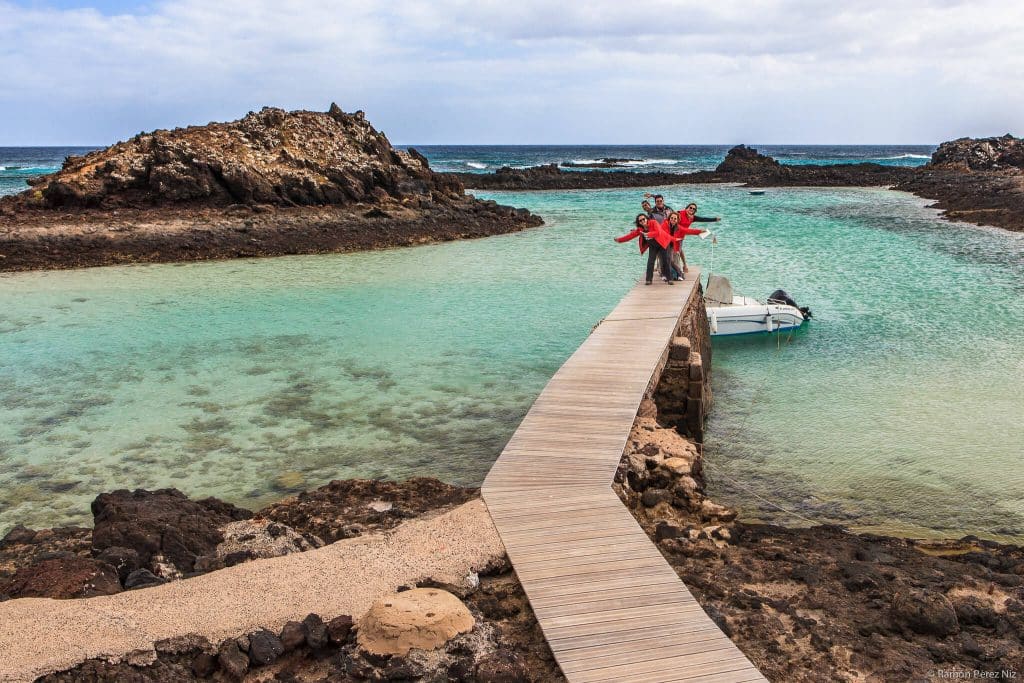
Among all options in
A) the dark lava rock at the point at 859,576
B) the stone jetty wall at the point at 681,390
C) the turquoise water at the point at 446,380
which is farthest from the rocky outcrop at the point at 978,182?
the dark lava rock at the point at 859,576

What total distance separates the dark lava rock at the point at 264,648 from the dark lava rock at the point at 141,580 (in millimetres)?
1323

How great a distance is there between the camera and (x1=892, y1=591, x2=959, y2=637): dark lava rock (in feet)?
18.2

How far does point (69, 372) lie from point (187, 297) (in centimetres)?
690

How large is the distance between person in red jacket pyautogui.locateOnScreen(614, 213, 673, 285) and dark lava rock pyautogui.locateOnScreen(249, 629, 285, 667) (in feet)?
35.5

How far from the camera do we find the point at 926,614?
557cm

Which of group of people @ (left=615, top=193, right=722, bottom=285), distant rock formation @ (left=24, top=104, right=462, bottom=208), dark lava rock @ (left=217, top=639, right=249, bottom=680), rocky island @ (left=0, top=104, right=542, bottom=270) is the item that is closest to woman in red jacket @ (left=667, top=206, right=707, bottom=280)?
group of people @ (left=615, top=193, right=722, bottom=285)

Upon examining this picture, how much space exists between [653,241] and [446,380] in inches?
185

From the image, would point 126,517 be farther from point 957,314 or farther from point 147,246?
point 147,246

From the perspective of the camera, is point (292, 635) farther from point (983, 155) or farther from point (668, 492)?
point (983, 155)

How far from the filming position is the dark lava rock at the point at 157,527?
670cm

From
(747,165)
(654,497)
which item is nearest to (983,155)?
(747,165)

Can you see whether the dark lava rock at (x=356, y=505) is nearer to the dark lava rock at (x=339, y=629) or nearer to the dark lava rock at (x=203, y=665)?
the dark lava rock at (x=339, y=629)

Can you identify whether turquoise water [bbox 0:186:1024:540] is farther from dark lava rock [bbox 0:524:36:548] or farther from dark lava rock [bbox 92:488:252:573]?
dark lava rock [bbox 92:488:252:573]

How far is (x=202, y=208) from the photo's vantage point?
3083 cm
